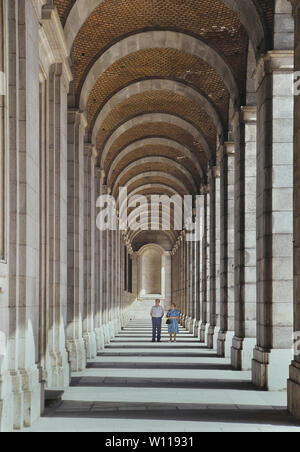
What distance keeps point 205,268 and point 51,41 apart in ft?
58.4

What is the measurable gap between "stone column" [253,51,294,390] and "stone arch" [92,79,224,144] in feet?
28.0

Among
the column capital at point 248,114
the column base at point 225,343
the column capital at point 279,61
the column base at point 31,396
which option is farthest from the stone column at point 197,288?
the column base at point 31,396

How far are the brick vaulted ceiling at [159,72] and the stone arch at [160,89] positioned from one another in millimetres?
47

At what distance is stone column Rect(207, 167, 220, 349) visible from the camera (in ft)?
79.2

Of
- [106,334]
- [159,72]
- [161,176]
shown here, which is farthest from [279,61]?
[161,176]

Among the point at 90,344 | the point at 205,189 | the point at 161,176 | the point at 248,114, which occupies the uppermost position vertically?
the point at 161,176

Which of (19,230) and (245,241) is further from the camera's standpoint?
(245,241)

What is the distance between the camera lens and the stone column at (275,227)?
1327 cm

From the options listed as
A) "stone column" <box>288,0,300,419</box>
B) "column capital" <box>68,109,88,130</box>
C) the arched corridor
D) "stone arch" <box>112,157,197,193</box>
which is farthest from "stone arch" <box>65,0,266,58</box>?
"stone arch" <box>112,157,197,193</box>

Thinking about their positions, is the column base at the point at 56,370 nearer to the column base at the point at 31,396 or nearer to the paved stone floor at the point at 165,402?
the paved stone floor at the point at 165,402

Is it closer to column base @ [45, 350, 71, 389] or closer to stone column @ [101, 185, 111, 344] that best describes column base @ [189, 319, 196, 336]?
stone column @ [101, 185, 111, 344]

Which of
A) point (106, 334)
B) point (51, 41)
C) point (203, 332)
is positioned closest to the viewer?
point (51, 41)

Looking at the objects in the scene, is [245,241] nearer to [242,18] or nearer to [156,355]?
[242,18]

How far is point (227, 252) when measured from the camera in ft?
67.1
